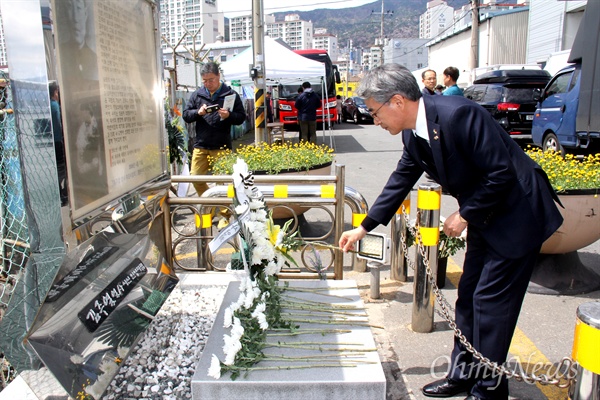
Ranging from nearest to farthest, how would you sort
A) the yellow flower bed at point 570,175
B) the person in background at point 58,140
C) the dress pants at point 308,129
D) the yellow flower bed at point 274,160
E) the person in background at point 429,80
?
the person in background at point 58,140
the yellow flower bed at point 570,175
the yellow flower bed at point 274,160
the person in background at point 429,80
the dress pants at point 308,129

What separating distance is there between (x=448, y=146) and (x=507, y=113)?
13250 millimetres

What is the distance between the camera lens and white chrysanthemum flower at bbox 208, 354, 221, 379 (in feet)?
7.23

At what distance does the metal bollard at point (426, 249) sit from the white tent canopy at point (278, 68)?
10998mm

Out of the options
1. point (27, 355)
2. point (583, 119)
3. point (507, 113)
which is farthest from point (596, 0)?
point (27, 355)

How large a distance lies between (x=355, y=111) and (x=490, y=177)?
85.8ft

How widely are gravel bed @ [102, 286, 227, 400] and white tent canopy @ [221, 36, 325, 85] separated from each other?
445 inches

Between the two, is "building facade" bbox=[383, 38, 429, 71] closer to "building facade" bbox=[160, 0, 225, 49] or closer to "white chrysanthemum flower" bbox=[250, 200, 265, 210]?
"building facade" bbox=[160, 0, 225, 49]

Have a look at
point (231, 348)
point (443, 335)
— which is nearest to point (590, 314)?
point (231, 348)

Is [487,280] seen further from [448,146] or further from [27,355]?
[27,355]

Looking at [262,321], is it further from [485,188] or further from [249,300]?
[485,188]

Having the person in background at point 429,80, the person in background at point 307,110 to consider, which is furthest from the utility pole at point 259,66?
the person in background at point 307,110

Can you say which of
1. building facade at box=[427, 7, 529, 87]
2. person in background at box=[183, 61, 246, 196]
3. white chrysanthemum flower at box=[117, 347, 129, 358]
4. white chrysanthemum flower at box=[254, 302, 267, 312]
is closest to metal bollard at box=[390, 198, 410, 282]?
white chrysanthemum flower at box=[254, 302, 267, 312]

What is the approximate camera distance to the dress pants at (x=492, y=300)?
8.34ft

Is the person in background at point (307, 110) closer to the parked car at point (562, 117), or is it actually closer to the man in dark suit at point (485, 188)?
the parked car at point (562, 117)
